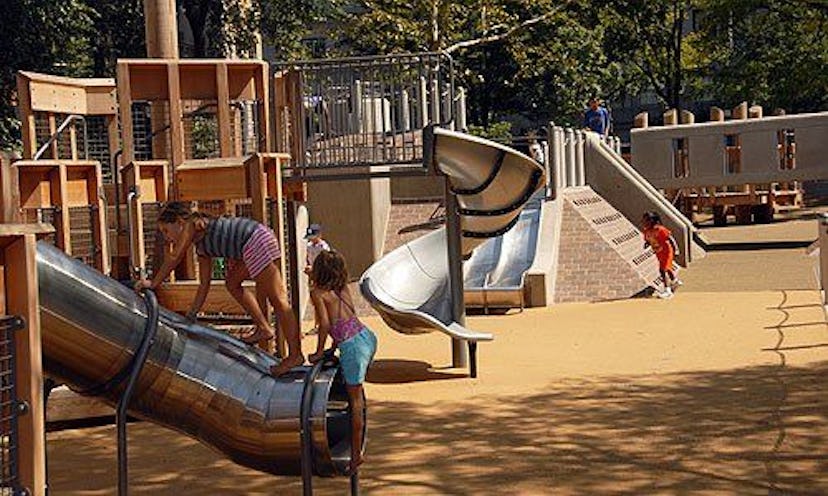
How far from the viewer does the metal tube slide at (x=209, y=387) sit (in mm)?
8156

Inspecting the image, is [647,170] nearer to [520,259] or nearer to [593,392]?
[520,259]

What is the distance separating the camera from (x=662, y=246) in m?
23.4

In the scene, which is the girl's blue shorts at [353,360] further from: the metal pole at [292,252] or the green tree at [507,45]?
the green tree at [507,45]

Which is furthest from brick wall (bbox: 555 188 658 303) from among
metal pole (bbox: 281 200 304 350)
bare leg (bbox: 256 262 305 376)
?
bare leg (bbox: 256 262 305 376)

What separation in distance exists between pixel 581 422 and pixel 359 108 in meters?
5.97

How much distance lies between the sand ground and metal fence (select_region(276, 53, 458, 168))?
2.52 meters

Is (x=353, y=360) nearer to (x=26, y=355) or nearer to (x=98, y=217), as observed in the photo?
(x=26, y=355)

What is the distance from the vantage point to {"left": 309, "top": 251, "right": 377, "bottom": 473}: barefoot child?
8688 millimetres

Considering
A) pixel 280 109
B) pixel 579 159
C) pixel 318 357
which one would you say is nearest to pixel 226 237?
pixel 318 357

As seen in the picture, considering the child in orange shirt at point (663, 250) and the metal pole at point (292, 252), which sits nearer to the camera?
the metal pole at point (292, 252)

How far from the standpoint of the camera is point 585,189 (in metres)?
29.6

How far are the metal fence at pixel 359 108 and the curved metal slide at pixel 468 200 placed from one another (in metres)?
0.58

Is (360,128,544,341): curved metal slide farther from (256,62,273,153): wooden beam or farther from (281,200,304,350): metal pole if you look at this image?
(256,62,273,153): wooden beam

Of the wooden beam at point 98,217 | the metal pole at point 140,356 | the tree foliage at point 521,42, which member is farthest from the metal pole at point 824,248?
the tree foliage at point 521,42
